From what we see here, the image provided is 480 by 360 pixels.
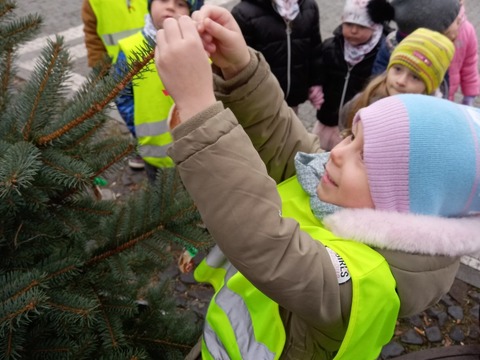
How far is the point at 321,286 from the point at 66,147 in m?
0.74

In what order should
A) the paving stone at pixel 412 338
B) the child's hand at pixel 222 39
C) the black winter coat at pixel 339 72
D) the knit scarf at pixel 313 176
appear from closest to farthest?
1. the child's hand at pixel 222 39
2. the knit scarf at pixel 313 176
3. the paving stone at pixel 412 338
4. the black winter coat at pixel 339 72

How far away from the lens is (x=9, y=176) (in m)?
0.84

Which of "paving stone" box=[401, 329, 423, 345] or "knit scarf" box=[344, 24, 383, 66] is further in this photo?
"knit scarf" box=[344, 24, 383, 66]

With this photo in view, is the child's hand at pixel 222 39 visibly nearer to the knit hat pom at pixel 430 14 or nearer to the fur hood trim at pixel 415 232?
the fur hood trim at pixel 415 232

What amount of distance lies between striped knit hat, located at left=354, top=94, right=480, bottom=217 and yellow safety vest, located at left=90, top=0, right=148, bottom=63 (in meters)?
2.40

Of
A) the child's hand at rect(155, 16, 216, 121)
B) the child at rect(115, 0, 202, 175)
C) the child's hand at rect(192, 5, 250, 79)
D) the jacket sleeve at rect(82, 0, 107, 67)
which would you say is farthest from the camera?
the jacket sleeve at rect(82, 0, 107, 67)

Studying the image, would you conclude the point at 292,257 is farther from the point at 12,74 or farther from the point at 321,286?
the point at 12,74

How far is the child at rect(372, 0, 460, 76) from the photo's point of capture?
2.83m

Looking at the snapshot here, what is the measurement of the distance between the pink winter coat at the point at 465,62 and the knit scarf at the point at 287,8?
1.16 m

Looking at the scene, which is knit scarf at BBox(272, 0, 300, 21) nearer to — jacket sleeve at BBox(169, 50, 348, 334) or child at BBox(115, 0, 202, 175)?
child at BBox(115, 0, 202, 175)

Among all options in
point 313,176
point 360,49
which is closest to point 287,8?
point 360,49

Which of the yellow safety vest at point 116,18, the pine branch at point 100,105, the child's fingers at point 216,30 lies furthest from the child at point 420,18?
the pine branch at point 100,105

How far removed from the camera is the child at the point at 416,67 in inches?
101

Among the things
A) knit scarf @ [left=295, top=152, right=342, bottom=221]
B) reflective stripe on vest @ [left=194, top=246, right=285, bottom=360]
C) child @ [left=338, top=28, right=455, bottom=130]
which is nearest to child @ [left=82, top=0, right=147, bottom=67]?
child @ [left=338, top=28, right=455, bottom=130]
